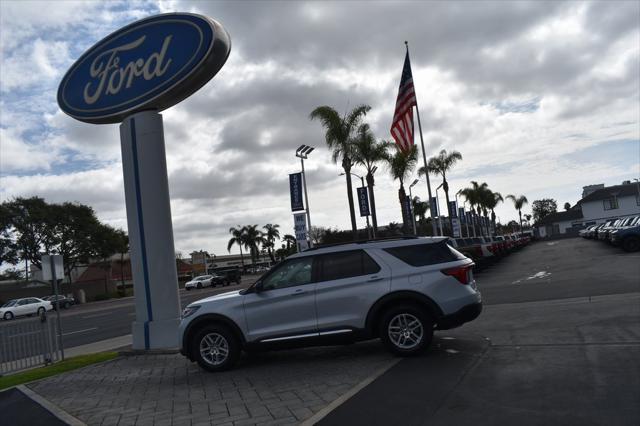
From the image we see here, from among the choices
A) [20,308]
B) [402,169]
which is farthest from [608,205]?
[20,308]

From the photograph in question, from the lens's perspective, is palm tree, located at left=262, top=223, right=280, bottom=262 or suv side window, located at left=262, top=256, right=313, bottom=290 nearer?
suv side window, located at left=262, top=256, right=313, bottom=290

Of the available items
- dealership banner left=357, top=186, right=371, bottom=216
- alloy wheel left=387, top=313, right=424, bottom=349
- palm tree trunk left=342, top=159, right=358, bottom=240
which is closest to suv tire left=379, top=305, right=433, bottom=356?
alloy wheel left=387, top=313, right=424, bottom=349

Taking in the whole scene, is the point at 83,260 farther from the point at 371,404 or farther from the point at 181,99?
the point at 371,404

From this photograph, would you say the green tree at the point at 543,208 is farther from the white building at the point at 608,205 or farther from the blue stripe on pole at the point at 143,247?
the blue stripe on pole at the point at 143,247

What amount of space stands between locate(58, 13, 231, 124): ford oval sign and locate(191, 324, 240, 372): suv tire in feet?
17.7

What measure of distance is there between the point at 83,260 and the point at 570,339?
58.2 meters

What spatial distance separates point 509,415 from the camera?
17.1ft

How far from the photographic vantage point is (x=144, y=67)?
39.4 feet

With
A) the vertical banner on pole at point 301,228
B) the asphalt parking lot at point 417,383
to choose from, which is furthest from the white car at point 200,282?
the asphalt parking lot at point 417,383

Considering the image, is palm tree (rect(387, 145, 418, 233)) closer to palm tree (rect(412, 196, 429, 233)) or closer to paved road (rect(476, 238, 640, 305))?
paved road (rect(476, 238, 640, 305))

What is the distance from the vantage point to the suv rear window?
27.0 ft

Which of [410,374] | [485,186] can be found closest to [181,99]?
[410,374]

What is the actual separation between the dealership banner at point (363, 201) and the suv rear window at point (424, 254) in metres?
29.4

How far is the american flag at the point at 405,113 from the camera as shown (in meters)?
23.6
